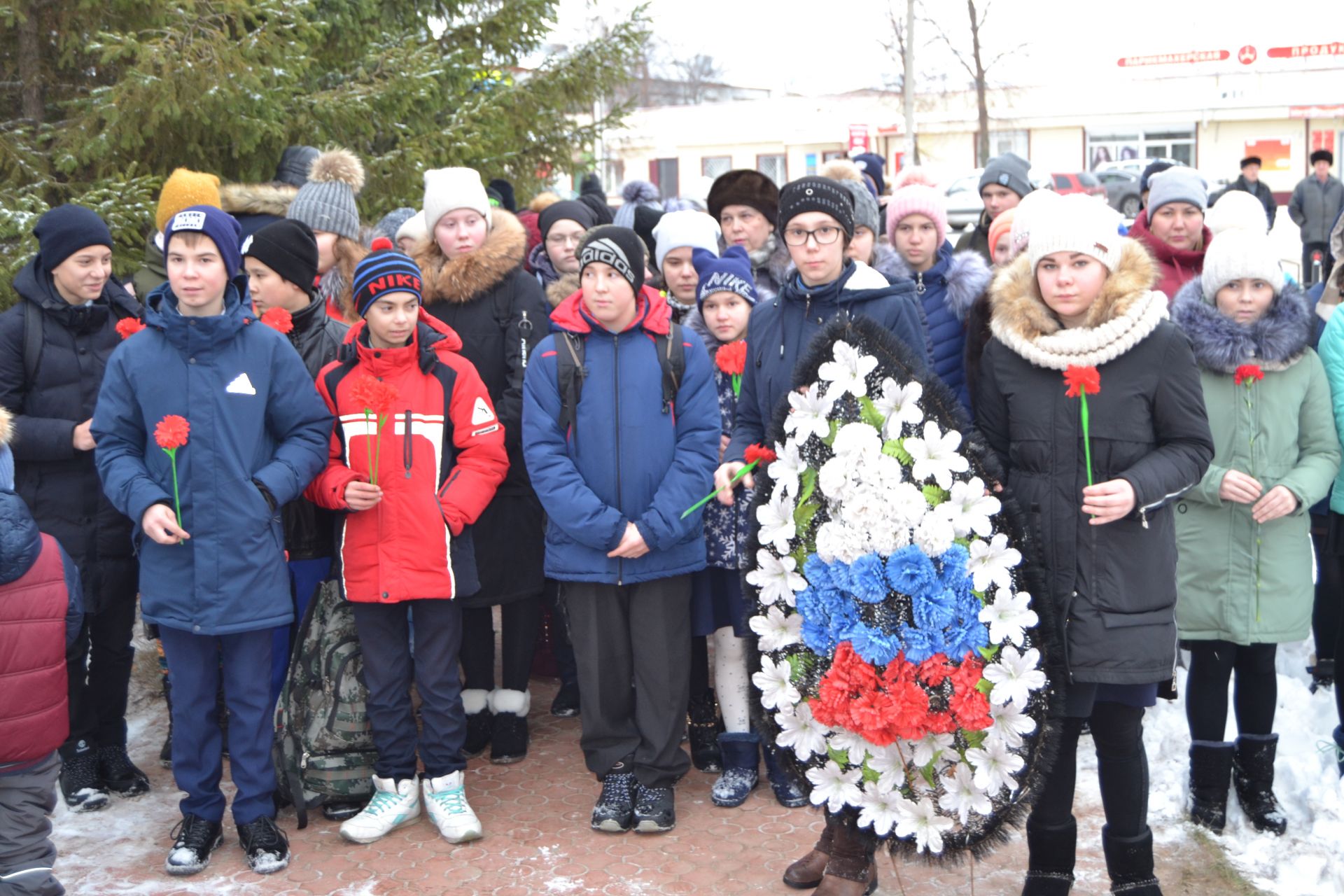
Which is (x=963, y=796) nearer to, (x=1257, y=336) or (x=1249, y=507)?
(x=1249, y=507)

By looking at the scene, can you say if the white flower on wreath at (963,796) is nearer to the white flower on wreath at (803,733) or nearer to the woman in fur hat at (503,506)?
the white flower on wreath at (803,733)

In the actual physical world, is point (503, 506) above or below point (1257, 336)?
below

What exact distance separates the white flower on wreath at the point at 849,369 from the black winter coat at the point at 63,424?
112 inches

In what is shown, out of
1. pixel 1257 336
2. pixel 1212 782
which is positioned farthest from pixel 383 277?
pixel 1212 782

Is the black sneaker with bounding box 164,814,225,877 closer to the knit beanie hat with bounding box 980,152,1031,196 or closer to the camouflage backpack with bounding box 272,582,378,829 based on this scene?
the camouflage backpack with bounding box 272,582,378,829

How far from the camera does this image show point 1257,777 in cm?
443

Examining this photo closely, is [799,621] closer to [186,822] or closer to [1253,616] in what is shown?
[1253,616]

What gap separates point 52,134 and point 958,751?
585 cm

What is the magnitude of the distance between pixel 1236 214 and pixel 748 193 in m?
2.14

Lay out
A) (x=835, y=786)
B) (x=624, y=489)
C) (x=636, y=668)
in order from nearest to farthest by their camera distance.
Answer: (x=835, y=786) → (x=624, y=489) → (x=636, y=668)

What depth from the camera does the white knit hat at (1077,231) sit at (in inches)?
143

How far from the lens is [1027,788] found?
3.52 metres

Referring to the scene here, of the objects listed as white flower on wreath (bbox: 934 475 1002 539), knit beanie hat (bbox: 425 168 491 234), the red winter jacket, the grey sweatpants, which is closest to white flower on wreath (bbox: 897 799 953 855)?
white flower on wreath (bbox: 934 475 1002 539)

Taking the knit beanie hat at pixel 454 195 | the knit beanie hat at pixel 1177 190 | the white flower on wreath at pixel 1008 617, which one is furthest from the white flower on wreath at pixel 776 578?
the knit beanie hat at pixel 1177 190
